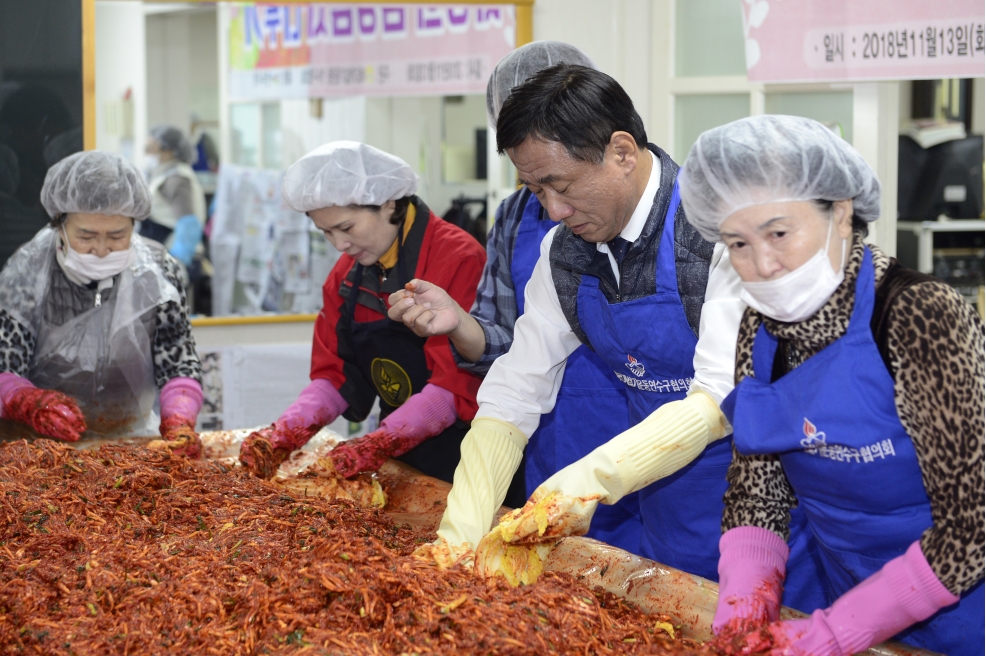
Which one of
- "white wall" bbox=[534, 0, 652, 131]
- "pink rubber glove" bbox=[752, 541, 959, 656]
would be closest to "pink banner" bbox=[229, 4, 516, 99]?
"white wall" bbox=[534, 0, 652, 131]

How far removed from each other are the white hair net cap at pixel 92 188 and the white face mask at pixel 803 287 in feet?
6.10

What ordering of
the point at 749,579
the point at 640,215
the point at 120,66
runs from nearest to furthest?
1. the point at 749,579
2. the point at 640,215
3. the point at 120,66

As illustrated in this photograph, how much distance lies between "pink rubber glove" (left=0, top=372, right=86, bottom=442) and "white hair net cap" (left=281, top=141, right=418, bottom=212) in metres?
0.77

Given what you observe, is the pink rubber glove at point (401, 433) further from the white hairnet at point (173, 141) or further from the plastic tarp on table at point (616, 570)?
the white hairnet at point (173, 141)

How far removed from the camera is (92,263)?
2.57 meters

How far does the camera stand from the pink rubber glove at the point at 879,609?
122 centimetres

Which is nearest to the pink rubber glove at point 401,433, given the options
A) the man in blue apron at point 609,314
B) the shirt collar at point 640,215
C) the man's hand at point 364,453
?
the man's hand at point 364,453

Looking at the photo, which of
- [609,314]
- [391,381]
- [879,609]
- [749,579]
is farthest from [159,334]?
[879,609]

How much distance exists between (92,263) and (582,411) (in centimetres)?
137

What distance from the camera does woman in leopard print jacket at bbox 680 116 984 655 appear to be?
47.1 inches

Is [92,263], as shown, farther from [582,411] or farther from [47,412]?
[582,411]

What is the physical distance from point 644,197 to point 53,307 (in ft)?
5.61

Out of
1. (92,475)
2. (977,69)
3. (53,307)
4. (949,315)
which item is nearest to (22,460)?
(92,475)

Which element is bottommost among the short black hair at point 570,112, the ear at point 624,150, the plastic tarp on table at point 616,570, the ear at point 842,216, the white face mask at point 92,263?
the plastic tarp on table at point 616,570
